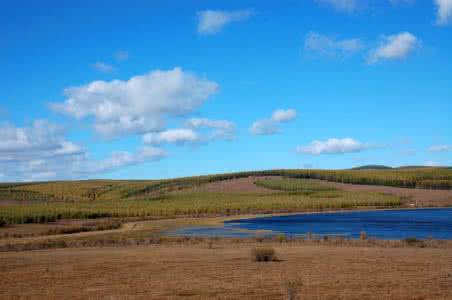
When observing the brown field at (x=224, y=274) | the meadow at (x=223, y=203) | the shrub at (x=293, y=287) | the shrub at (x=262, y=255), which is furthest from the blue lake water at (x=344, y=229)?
the meadow at (x=223, y=203)

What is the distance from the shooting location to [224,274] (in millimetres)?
30422

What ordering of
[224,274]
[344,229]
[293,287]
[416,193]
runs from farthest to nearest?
[416,193] → [344,229] → [224,274] → [293,287]

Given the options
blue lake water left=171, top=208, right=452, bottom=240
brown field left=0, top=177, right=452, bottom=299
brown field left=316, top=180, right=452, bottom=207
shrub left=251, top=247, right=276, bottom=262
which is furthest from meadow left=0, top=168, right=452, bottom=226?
shrub left=251, top=247, right=276, bottom=262

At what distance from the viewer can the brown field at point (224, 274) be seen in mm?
25047

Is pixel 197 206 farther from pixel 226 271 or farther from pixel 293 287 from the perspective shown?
pixel 293 287

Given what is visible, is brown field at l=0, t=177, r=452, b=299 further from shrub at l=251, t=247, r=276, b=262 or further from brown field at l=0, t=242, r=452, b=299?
shrub at l=251, t=247, r=276, b=262

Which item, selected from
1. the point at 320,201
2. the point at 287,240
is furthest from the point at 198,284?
the point at 320,201

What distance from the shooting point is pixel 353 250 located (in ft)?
135

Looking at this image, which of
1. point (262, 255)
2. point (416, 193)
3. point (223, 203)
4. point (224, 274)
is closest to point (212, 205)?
point (223, 203)

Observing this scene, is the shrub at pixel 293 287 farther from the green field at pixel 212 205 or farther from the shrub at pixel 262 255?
the green field at pixel 212 205

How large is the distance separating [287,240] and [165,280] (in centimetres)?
2329

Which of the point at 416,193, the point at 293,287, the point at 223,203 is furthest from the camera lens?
the point at 416,193

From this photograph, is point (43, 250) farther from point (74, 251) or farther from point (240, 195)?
point (240, 195)

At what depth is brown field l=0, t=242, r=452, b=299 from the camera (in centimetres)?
2505
